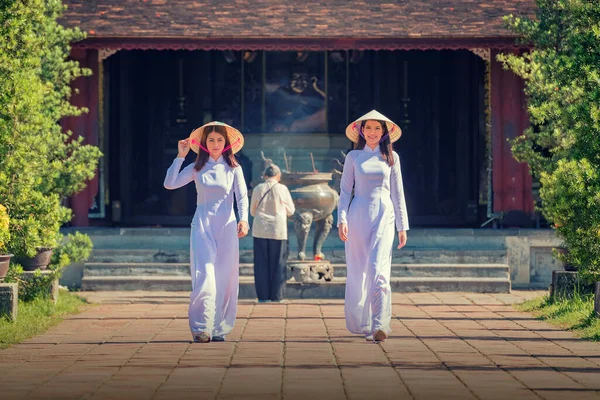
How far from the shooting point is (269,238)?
1458cm

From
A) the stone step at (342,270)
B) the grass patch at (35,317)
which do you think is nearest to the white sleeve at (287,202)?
the stone step at (342,270)

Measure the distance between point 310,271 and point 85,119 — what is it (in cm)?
541

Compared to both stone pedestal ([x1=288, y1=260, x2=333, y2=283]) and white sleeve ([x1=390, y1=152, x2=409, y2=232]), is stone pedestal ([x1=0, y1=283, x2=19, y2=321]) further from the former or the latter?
stone pedestal ([x1=288, y1=260, x2=333, y2=283])

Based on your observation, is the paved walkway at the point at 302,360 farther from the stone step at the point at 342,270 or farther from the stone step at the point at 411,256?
the stone step at the point at 411,256

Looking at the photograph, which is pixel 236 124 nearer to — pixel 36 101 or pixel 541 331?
pixel 36 101

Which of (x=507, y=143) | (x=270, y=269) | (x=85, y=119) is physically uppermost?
(x=85, y=119)

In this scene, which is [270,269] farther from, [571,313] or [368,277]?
[368,277]

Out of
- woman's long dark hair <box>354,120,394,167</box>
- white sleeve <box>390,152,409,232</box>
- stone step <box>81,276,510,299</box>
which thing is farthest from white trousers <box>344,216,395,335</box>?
stone step <box>81,276,510,299</box>

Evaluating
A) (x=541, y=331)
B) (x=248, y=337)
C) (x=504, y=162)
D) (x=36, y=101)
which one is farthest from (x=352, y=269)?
(x=504, y=162)

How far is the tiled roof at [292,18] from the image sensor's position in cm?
1838

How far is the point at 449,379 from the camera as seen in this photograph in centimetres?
792

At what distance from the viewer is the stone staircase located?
1647 centimetres

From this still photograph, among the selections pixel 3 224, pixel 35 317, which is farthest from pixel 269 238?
pixel 3 224

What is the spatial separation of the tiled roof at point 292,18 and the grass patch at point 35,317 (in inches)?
210
